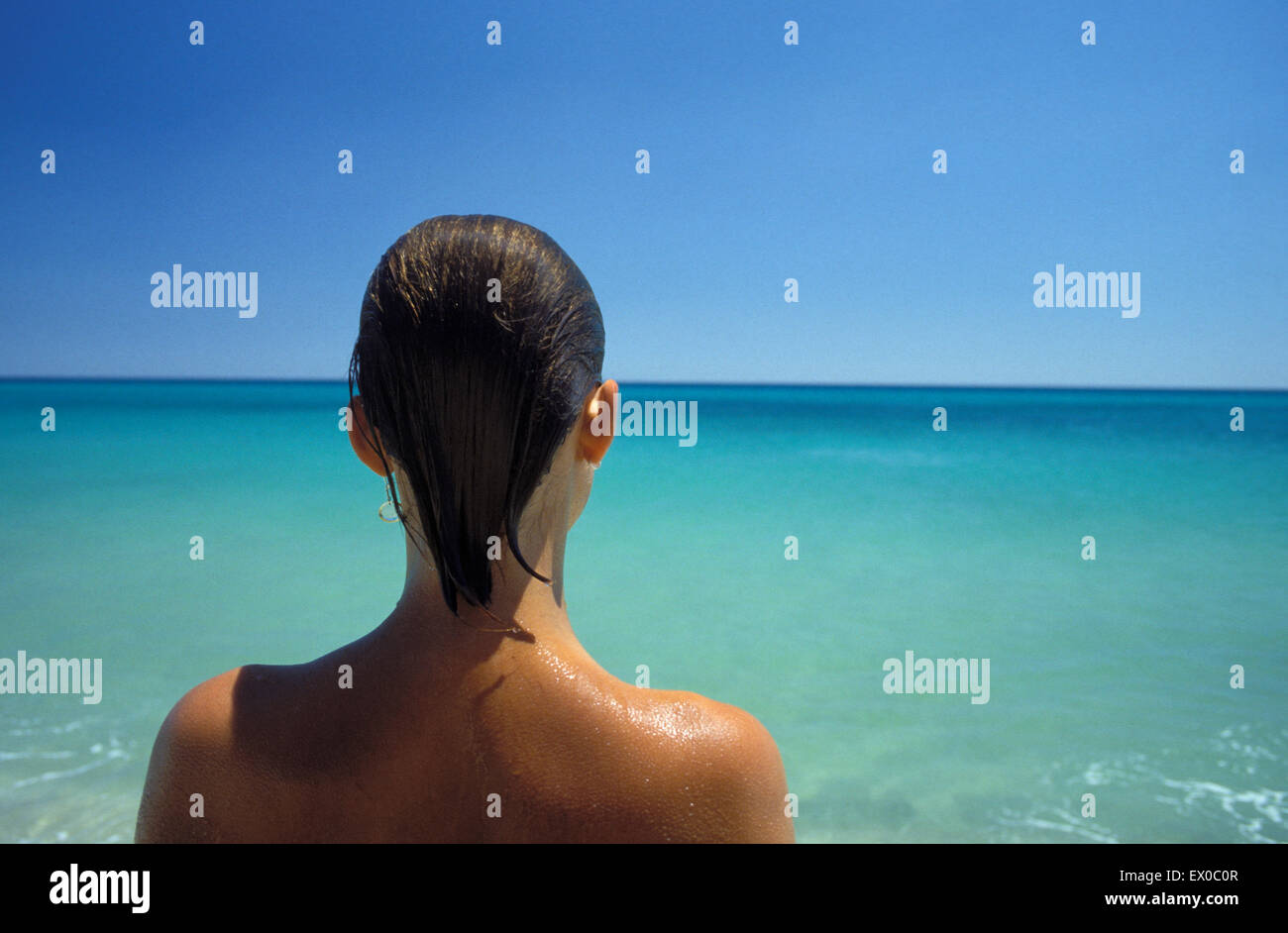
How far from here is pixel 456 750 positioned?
934mm

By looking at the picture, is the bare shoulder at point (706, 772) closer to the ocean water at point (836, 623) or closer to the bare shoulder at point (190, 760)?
the bare shoulder at point (190, 760)

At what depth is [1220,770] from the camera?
4.12m

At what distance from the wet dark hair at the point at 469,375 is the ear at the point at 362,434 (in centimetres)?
6

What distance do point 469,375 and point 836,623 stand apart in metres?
5.97

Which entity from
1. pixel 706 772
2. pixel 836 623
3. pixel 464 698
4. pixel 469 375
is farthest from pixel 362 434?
pixel 836 623

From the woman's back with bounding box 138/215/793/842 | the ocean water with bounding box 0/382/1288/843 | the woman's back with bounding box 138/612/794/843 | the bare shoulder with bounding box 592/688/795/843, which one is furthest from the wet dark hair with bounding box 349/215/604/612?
the ocean water with bounding box 0/382/1288/843

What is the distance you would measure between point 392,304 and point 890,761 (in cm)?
397

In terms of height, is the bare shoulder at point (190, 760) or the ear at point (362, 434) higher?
the ear at point (362, 434)

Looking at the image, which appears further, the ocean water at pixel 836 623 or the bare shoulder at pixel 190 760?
the ocean water at pixel 836 623

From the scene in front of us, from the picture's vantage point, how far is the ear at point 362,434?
1034 millimetres

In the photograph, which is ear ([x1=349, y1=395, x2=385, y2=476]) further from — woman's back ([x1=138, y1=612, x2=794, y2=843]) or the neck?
woman's back ([x1=138, y1=612, x2=794, y2=843])

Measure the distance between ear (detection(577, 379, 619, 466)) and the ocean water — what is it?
3.09 meters

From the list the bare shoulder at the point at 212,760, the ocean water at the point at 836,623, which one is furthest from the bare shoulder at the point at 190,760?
the ocean water at the point at 836,623

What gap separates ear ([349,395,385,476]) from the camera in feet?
3.39
